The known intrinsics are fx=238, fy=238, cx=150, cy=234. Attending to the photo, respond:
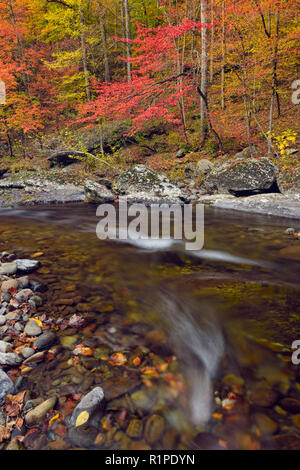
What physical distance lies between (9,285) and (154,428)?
8.72ft

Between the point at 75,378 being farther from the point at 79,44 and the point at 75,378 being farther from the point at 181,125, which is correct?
the point at 79,44

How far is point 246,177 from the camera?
9266mm

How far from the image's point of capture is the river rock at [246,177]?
8.98 metres

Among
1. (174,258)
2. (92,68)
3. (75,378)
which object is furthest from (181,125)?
(75,378)

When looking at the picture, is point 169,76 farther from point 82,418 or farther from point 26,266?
point 82,418

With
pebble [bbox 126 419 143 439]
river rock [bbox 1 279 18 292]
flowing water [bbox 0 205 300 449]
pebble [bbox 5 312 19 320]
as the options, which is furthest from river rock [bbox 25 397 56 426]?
river rock [bbox 1 279 18 292]

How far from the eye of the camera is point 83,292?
3.47 metres

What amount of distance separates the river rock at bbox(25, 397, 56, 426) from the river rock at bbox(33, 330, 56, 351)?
0.66 metres

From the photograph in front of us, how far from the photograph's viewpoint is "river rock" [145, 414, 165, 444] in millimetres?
1673

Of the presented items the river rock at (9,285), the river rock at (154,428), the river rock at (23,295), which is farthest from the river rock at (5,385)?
the river rock at (9,285)

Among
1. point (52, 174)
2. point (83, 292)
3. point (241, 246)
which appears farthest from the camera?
point (52, 174)

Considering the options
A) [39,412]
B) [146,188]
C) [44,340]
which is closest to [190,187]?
[146,188]

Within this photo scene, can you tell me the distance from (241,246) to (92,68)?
21.7 metres

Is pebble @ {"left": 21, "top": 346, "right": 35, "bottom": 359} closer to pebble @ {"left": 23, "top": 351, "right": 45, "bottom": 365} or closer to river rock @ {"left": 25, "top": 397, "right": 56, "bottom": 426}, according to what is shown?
pebble @ {"left": 23, "top": 351, "right": 45, "bottom": 365}
